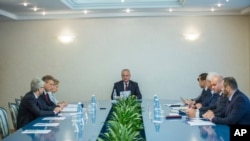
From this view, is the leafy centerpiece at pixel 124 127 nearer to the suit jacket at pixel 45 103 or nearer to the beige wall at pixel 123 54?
the suit jacket at pixel 45 103

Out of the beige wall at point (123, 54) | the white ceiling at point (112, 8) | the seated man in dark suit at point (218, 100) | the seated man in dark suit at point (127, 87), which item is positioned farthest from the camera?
the beige wall at point (123, 54)

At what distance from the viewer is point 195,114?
179 inches

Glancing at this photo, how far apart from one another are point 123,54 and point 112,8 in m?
1.20

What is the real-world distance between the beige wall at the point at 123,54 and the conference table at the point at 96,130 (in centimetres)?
357

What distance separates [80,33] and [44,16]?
36.2 inches

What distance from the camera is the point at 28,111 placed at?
4980mm

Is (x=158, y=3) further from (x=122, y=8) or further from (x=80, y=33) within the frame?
(x=80, y=33)

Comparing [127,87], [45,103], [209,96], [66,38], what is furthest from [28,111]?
[66,38]

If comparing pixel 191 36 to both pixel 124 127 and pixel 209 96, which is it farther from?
pixel 124 127

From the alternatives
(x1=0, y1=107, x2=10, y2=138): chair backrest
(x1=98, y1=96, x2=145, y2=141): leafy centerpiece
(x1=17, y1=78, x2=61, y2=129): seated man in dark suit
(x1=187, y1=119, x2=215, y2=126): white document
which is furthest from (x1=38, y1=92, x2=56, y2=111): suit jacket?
(x1=187, y1=119, x2=215, y2=126): white document

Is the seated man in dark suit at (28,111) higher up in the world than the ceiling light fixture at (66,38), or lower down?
lower down

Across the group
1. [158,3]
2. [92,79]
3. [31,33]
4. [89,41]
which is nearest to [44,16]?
[31,33]


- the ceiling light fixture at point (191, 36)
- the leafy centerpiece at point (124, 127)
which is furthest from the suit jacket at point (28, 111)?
the ceiling light fixture at point (191, 36)

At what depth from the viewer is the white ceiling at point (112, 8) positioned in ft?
22.5
